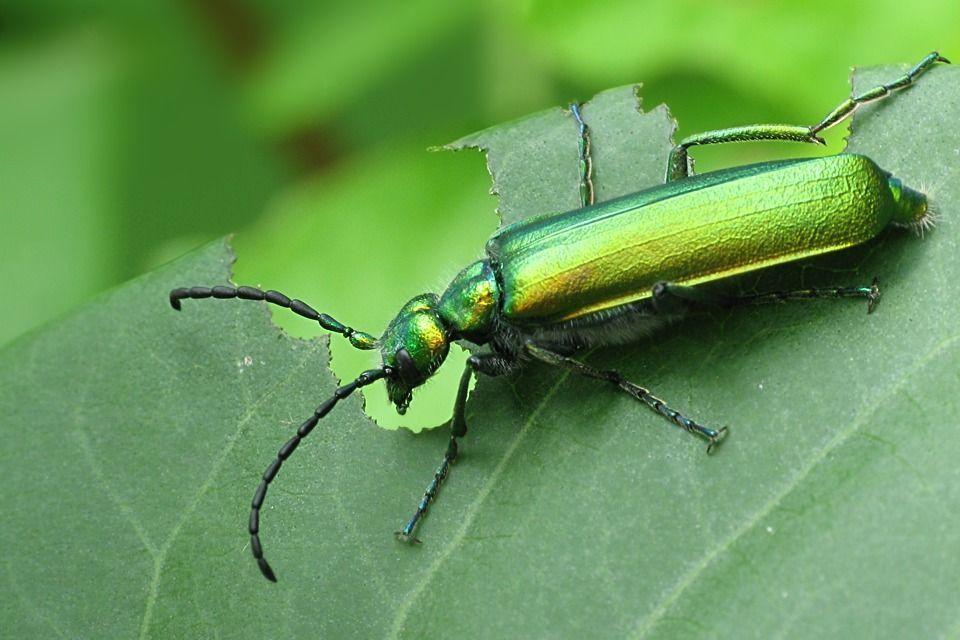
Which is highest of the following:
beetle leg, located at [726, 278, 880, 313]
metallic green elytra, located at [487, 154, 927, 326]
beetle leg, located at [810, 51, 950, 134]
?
beetle leg, located at [810, 51, 950, 134]

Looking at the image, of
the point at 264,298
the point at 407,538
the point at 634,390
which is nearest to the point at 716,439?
the point at 634,390

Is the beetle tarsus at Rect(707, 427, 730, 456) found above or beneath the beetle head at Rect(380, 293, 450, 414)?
beneath

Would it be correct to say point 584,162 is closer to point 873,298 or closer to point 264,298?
point 873,298

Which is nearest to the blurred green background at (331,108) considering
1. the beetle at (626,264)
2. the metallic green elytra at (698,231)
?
the beetle at (626,264)

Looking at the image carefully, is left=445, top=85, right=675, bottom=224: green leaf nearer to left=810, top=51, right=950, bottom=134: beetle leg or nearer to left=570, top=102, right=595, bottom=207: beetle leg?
left=570, top=102, right=595, bottom=207: beetle leg

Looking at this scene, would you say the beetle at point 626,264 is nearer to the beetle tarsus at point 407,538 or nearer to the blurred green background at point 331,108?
the beetle tarsus at point 407,538

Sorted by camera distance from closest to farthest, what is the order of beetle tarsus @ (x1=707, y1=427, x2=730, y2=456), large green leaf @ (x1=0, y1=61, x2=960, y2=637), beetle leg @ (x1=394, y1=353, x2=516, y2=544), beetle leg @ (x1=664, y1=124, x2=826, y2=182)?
large green leaf @ (x1=0, y1=61, x2=960, y2=637) → beetle tarsus @ (x1=707, y1=427, x2=730, y2=456) → beetle leg @ (x1=394, y1=353, x2=516, y2=544) → beetle leg @ (x1=664, y1=124, x2=826, y2=182)

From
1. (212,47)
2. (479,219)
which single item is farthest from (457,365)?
(212,47)

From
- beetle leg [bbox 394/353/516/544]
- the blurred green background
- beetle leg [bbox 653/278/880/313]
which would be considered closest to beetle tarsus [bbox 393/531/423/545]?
beetle leg [bbox 394/353/516/544]

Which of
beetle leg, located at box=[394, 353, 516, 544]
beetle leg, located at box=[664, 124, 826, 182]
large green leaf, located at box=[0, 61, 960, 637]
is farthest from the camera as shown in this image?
beetle leg, located at box=[664, 124, 826, 182]
